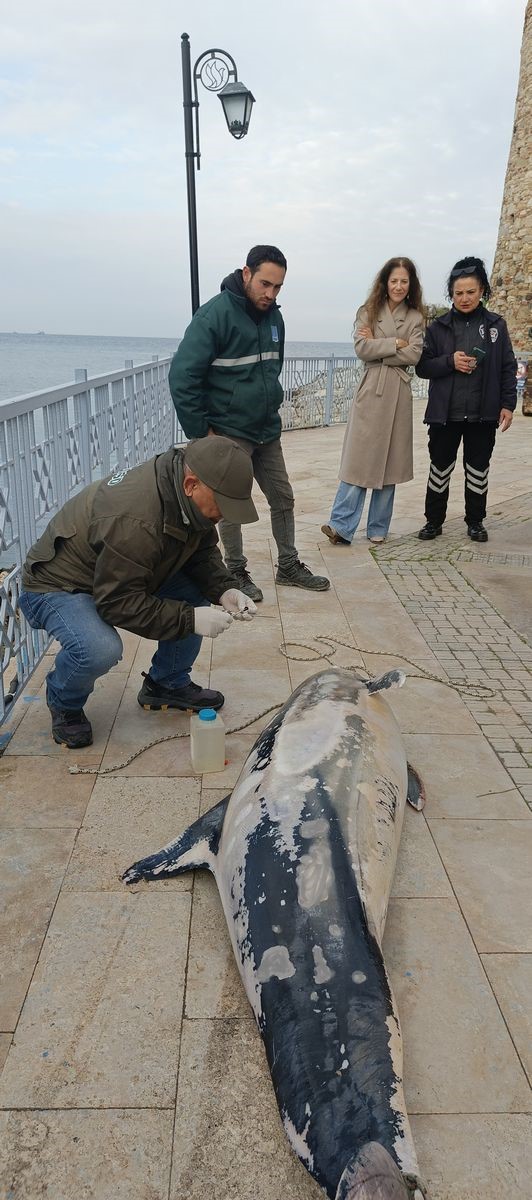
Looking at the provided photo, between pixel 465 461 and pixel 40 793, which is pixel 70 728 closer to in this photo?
pixel 40 793

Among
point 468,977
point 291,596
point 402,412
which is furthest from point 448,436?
point 468,977

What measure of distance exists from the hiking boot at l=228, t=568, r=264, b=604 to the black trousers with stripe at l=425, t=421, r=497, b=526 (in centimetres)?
222

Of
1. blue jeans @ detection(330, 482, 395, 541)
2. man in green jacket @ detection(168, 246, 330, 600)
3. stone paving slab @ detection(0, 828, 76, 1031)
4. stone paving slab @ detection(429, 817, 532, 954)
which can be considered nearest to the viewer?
stone paving slab @ detection(0, 828, 76, 1031)

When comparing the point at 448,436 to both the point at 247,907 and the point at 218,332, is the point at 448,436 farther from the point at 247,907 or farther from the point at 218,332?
the point at 247,907

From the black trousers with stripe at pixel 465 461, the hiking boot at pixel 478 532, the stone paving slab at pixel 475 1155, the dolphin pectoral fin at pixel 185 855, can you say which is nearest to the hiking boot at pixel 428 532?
the black trousers with stripe at pixel 465 461

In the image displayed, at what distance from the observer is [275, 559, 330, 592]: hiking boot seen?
19.8 feet

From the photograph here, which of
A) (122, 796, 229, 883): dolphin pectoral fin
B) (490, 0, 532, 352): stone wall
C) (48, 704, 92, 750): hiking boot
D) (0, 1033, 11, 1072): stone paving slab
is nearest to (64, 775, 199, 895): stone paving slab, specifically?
(122, 796, 229, 883): dolphin pectoral fin

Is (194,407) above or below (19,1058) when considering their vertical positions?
above

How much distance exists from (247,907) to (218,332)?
3768 mm

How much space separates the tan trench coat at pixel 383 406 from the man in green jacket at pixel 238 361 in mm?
1363

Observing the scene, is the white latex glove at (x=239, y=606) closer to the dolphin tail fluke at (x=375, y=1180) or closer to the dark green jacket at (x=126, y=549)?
the dark green jacket at (x=126, y=549)

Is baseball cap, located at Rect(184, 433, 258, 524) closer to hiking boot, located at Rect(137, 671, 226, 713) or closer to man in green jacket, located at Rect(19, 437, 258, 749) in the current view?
man in green jacket, located at Rect(19, 437, 258, 749)

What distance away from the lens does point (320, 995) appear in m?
1.96

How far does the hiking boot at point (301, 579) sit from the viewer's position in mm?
6035
